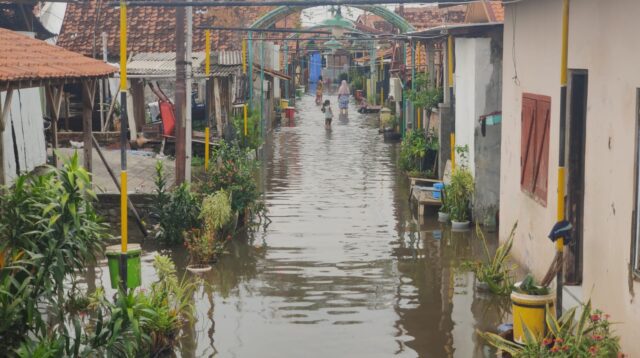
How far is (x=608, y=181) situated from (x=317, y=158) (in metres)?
18.1

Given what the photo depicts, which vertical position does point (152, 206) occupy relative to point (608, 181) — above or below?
below

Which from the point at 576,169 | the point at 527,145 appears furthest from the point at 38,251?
the point at 527,145

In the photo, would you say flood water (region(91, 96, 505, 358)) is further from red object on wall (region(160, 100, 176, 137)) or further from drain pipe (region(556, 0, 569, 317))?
red object on wall (region(160, 100, 176, 137))

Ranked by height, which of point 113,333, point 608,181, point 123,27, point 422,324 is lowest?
point 422,324

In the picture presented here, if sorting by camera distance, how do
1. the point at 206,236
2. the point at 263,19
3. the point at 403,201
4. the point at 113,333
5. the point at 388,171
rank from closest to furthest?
1. the point at 113,333
2. the point at 206,236
3. the point at 403,201
4. the point at 388,171
5. the point at 263,19

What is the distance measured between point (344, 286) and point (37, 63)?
484 cm

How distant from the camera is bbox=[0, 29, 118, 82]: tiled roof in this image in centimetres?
970

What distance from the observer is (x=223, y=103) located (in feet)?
90.3

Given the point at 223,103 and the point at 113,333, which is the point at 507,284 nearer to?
the point at 113,333

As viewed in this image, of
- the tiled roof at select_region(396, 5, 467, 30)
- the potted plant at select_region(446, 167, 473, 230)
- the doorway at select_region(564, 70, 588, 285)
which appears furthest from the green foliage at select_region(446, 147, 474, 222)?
the tiled roof at select_region(396, 5, 467, 30)

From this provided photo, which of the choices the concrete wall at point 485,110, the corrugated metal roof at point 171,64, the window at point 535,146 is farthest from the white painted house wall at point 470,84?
the corrugated metal roof at point 171,64

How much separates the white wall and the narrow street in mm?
3948

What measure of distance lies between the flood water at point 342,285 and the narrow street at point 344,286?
2 centimetres

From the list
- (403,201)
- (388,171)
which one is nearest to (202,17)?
(388,171)
